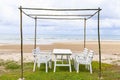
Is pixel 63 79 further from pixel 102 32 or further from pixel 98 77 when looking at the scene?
pixel 102 32

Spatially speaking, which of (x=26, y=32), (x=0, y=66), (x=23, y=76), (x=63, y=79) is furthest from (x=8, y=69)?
(x=26, y=32)

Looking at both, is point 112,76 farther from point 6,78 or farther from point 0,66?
point 0,66

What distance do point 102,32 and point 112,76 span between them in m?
69.7

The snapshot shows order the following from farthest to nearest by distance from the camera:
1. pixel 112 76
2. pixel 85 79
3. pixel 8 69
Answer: pixel 8 69
pixel 112 76
pixel 85 79

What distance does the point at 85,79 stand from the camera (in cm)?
1065

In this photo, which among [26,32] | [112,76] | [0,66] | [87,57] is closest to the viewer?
[112,76]

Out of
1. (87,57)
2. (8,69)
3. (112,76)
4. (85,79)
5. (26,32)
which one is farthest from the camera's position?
(26,32)

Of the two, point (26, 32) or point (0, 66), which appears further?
point (26, 32)

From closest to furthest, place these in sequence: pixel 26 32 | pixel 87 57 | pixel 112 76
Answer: pixel 112 76 < pixel 87 57 < pixel 26 32

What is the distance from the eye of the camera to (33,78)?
426 inches

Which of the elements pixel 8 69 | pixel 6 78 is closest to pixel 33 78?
pixel 6 78

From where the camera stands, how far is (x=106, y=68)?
559 inches

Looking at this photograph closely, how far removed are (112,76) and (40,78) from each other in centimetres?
269

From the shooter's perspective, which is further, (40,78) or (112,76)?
(112,76)
